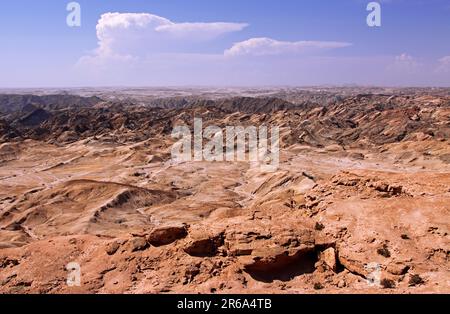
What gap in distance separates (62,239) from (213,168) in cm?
5750

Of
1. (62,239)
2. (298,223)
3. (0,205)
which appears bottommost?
(0,205)

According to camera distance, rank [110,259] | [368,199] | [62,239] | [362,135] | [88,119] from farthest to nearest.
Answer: [88,119] < [362,135] < [62,239] < [368,199] < [110,259]

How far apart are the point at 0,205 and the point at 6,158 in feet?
131

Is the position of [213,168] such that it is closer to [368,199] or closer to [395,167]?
[395,167]

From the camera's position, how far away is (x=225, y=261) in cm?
1616

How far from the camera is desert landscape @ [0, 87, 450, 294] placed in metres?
A: 15.2

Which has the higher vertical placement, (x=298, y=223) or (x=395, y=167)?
(x=298, y=223)

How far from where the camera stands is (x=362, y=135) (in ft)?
352

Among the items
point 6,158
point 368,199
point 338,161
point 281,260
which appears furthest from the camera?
point 6,158

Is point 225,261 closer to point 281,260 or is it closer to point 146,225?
point 281,260

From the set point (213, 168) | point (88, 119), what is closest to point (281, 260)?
point (213, 168)

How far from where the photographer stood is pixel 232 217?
19953 millimetres

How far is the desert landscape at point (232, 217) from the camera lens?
49.9 feet

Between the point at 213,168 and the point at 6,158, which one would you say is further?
the point at 6,158
